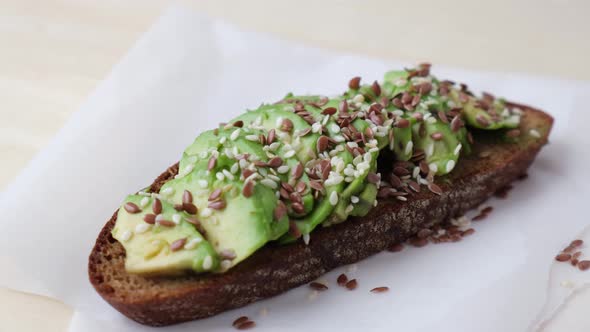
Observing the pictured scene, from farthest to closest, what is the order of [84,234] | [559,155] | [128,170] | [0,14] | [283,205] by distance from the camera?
[0,14] < [559,155] < [128,170] < [84,234] < [283,205]

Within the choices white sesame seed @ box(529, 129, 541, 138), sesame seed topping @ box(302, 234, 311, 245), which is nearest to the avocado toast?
sesame seed topping @ box(302, 234, 311, 245)

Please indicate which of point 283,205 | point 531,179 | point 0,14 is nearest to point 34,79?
point 0,14

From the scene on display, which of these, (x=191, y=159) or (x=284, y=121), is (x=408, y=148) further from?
(x=191, y=159)

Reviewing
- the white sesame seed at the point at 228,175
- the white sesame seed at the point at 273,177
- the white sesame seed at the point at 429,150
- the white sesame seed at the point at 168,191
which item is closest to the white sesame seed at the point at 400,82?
the white sesame seed at the point at 429,150

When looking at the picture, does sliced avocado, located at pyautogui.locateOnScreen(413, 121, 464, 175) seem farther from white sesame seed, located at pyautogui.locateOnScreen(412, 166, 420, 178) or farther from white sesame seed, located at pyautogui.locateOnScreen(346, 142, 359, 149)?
white sesame seed, located at pyautogui.locateOnScreen(346, 142, 359, 149)

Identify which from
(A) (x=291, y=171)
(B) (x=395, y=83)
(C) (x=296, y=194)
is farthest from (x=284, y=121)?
(B) (x=395, y=83)

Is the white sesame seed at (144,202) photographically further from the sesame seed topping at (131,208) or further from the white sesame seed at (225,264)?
the white sesame seed at (225,264)

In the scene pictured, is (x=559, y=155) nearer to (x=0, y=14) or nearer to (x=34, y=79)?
(x=34, y=79)
